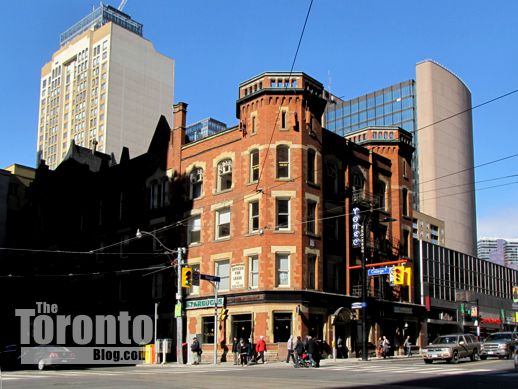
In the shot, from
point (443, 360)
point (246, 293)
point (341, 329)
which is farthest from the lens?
point (341, 329)

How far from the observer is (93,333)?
5262 centimetres

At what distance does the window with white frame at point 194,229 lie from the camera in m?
45.5

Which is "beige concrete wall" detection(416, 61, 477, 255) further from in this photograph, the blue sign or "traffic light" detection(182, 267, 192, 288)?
"traffic light" detection(182, 267, 192, 288)

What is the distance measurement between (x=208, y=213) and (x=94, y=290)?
17.0 m

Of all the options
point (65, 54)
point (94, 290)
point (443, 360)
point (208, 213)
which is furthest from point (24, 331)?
point (65, 54)

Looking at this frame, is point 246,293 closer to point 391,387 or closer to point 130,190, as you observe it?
point 130,190

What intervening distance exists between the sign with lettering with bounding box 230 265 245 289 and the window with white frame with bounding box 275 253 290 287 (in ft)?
8.06

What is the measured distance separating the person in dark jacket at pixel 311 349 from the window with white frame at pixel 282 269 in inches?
321

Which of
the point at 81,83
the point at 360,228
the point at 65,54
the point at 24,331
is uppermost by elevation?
the point at 65,54

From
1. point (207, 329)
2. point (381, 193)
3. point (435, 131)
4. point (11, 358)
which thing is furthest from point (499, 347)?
point (435, 131)

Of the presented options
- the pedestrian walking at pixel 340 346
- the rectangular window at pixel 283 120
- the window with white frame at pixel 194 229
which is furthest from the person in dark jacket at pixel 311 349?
the window with white frame at pixel 194 229

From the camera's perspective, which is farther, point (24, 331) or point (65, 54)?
point (65, 54)

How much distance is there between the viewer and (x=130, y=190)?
5281cm

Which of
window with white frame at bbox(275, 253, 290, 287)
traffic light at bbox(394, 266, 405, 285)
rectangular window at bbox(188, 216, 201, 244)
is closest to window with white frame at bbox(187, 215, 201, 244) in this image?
rectangular window at bbox(188, 216, 201, 244)
